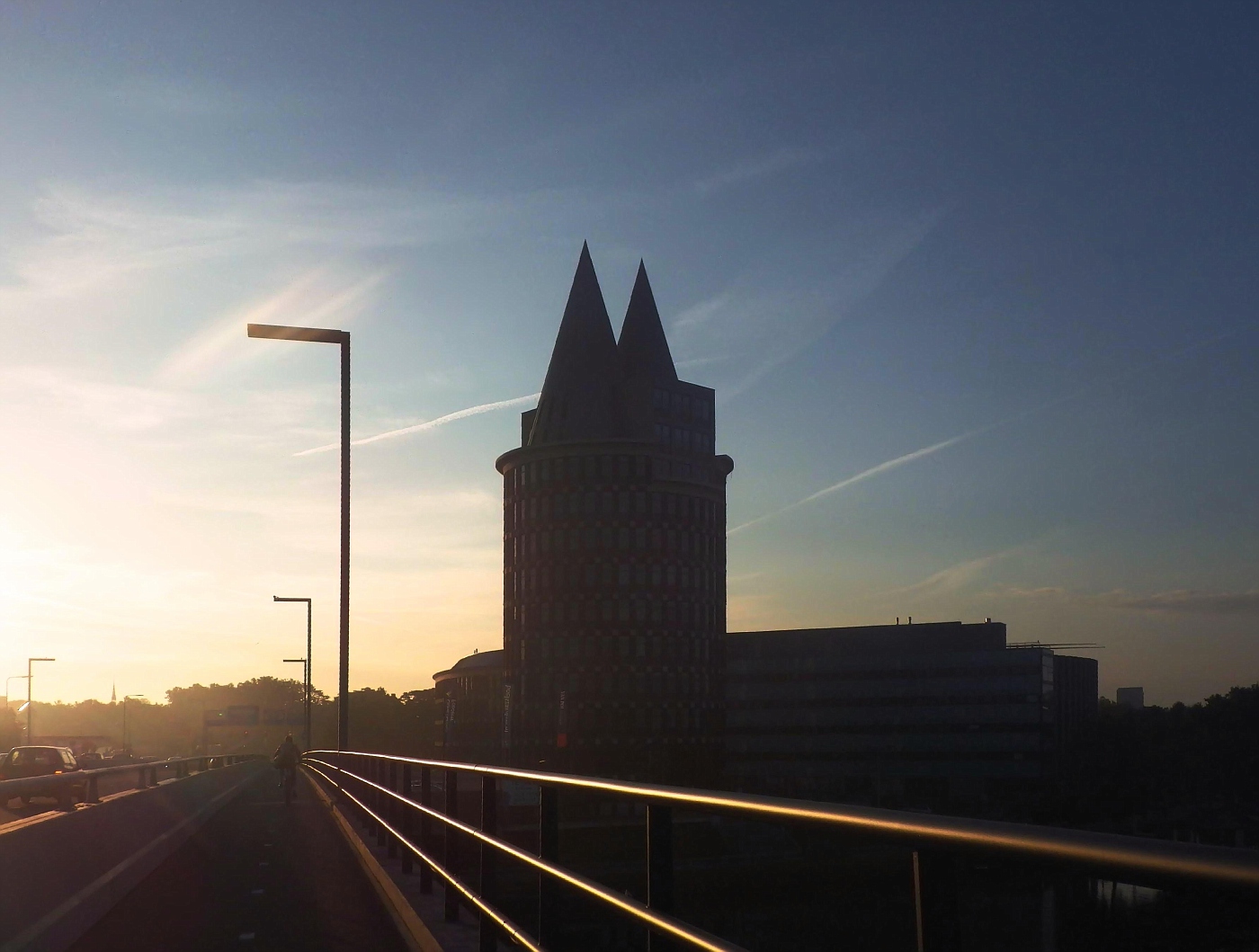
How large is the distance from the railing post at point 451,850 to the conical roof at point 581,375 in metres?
121

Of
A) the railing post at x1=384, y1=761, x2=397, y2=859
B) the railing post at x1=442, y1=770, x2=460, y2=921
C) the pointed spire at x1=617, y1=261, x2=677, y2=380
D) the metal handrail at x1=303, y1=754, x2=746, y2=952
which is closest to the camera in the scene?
the metal handrail at x1=303, y1=754, x2=746, y2=952

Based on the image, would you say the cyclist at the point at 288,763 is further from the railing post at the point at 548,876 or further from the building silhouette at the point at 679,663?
the building silhouette at the point at 679,663

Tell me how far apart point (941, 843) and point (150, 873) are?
44.8ft

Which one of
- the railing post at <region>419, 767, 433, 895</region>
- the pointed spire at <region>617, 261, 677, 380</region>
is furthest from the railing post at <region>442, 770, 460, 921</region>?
the pointed spire at <region>617, 261, 677, 380</region>

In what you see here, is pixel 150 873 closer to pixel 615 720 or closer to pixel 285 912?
pixel 285 912

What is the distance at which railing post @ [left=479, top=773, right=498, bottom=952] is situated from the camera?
7.26 m

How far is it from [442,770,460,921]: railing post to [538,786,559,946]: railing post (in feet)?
9.95

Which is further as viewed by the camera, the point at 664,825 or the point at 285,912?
the point at 285,912

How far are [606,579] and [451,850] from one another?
391ft

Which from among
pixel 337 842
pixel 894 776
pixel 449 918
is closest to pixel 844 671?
pixel 894 776

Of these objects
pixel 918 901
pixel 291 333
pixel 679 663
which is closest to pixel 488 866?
pixel 918 901

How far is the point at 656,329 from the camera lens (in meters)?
144

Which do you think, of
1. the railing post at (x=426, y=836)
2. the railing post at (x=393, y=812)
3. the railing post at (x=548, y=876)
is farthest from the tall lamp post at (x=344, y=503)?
the railing post at (x=548, y=876)

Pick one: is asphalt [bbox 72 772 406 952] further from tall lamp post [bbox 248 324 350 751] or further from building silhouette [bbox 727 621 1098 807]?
building silhouette [bbox 727 621 1098 807]
